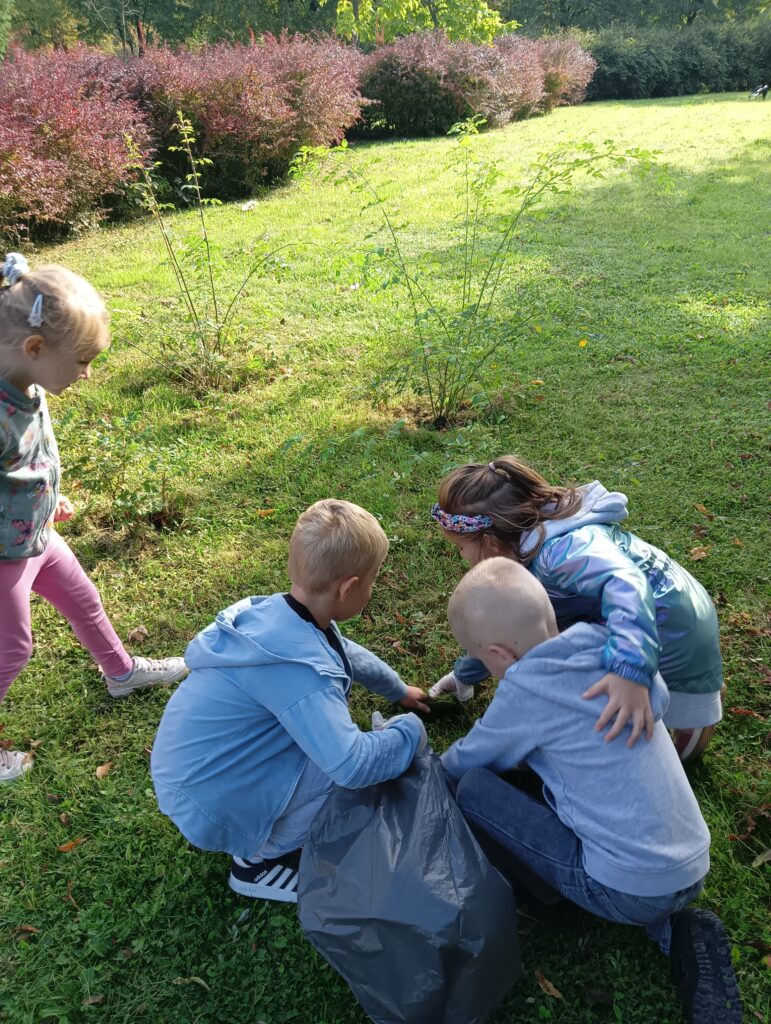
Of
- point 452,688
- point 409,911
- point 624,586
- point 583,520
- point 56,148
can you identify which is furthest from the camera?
point 56,148

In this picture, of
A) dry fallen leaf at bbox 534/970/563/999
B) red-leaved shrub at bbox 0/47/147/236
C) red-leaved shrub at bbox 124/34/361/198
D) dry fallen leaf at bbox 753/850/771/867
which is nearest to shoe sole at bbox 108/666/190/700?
dry fallen leaf at bbox 534/970/563/999

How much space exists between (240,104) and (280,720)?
1157cm

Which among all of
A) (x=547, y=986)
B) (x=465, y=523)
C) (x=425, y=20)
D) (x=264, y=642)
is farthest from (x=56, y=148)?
(x=425, y=20)

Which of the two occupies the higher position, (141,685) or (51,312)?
(51,312)

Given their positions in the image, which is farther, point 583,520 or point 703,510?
point 703,510

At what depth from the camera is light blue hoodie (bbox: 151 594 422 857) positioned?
172 centimetres

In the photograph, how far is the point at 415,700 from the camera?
2.49 metres

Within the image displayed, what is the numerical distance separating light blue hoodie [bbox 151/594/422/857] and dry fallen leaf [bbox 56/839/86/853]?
0.54 metres

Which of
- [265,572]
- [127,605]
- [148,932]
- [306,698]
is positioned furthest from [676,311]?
[148,932]

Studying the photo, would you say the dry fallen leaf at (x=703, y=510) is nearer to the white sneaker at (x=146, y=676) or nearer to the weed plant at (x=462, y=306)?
the weed plant at (x=462, y=306)

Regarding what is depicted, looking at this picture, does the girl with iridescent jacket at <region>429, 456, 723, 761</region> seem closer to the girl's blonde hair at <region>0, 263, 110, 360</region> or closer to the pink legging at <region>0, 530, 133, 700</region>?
the girl's blonde hair at <region>0, 263, 110, 360</region>

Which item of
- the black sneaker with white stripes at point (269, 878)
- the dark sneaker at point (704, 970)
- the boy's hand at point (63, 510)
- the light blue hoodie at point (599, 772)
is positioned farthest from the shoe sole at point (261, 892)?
the boy's hand at point (63, 510)

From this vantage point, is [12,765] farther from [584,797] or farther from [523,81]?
[523,81]

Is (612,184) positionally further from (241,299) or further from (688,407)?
(688,407)
